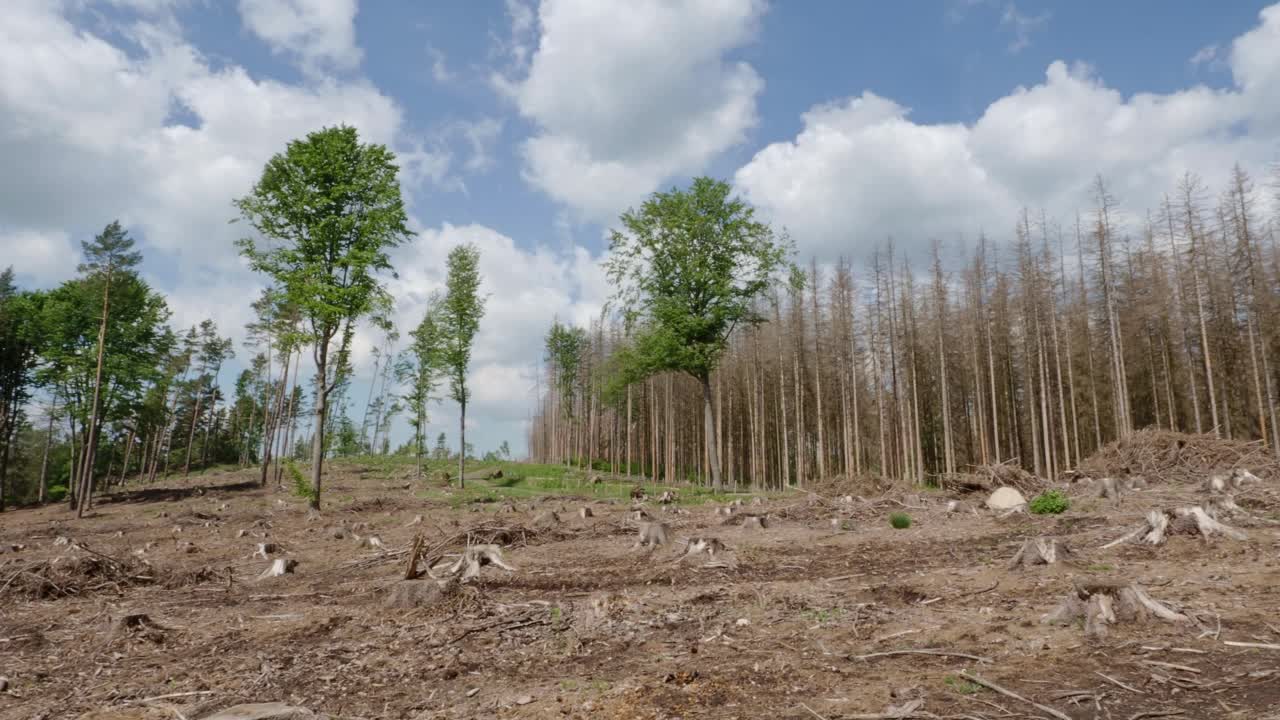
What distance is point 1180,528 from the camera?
28.3ft

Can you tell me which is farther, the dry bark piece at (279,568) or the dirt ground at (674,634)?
the dry bark piece at (279,568)

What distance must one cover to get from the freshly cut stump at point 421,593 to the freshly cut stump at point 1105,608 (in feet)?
19.8

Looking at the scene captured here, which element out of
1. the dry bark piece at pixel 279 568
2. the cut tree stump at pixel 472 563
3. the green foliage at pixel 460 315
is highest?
the green foliage at pixel 460 315

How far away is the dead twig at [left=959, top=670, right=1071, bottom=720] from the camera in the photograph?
3709 millimetres

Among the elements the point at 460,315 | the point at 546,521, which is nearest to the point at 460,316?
the point at 460,315

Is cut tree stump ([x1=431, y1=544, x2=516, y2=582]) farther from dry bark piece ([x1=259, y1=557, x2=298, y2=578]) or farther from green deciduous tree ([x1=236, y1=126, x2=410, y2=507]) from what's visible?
green deciduous tree ([x1=236, y1=126, x2=410, y2=507])

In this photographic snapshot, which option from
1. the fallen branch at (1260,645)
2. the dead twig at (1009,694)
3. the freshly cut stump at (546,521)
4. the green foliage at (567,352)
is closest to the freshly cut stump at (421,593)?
the dead twig at (1009,694)

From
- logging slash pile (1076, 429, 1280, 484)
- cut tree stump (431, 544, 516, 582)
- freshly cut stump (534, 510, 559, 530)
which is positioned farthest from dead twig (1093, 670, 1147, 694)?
logging slash pile (1076, 429, 1280, 484)

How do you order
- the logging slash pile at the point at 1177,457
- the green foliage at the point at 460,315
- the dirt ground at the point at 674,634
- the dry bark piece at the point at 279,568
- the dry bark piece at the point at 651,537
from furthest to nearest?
the green foliage at the point at 460,315 → the logging slash pile at the point at 1177,457 → the dry bark piece at the point at 651,537 → the dry bark piece at the point at 279,568 → the dirt ground at the point at 674,634

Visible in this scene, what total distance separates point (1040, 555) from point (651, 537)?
5844mm

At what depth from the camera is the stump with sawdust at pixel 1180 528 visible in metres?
8.25

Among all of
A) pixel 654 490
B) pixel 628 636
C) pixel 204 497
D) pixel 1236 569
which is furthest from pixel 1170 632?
pixel 204 497

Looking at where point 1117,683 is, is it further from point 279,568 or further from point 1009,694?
point 279,568

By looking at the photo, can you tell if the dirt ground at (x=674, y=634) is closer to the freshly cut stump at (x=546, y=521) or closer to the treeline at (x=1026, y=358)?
the freshly cut stump at (x=546, y=521)
